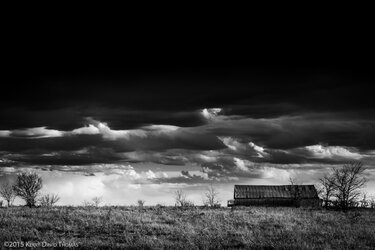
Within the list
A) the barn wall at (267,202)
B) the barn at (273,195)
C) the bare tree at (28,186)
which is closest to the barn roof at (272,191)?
the barn at (273,195)

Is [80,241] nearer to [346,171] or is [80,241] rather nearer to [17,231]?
[17,231]

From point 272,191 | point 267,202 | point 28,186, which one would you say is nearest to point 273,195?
point 272,191

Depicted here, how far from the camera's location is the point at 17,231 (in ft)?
57.5

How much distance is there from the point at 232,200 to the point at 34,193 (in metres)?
29.8

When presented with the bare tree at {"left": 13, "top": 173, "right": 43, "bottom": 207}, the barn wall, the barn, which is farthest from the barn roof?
the bare tree at {"left": 13, "top": 173, "right": 43, "bottom": 207}

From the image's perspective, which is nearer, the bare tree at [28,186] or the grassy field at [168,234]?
the grassy field at [168,234]

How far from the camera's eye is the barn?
66.8 m

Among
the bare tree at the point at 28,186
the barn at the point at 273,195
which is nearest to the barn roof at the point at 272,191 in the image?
the barn at the point at 273,195

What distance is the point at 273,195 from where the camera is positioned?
68125 mm

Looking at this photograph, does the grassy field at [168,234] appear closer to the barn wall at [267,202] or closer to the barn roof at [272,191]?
the barn wall at [267,202]

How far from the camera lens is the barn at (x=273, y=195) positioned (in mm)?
66750

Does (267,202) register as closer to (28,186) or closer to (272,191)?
(272,191)

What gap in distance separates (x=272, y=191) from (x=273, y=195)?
0.92 metres

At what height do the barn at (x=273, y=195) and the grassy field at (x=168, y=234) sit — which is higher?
the barn at (x=273, y=195)
